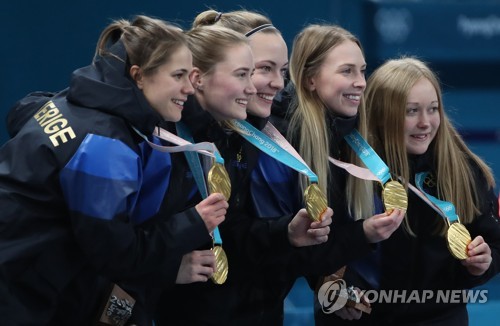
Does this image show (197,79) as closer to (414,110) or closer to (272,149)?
(272,149)

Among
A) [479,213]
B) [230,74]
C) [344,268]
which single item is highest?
[230,74]

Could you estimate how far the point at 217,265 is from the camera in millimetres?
3000

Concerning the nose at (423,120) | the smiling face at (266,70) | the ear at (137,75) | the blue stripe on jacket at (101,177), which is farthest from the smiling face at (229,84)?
the nose at (423,120)

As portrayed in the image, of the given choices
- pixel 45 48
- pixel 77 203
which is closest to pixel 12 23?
pixel 45 48

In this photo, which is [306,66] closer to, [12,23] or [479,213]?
[479,213]

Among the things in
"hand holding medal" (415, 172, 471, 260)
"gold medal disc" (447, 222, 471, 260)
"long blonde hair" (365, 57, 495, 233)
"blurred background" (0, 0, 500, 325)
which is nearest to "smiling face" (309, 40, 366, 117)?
"long blonde hair" (365, 57, 495, 233)

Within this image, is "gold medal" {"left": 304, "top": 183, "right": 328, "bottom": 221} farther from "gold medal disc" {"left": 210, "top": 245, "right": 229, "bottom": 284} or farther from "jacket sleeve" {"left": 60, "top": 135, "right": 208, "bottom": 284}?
"jacket sleeve" {"left": 60, "top": 135, "right": 208, "bottom": 284}

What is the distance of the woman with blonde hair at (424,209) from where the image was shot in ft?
11.7

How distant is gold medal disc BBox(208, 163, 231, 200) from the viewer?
115 inches

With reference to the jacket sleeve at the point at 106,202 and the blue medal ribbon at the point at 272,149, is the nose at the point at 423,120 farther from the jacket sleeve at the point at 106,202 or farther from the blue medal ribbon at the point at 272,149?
the jacket sleeve at the point at 106,202

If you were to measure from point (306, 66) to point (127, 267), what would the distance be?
118 cm
